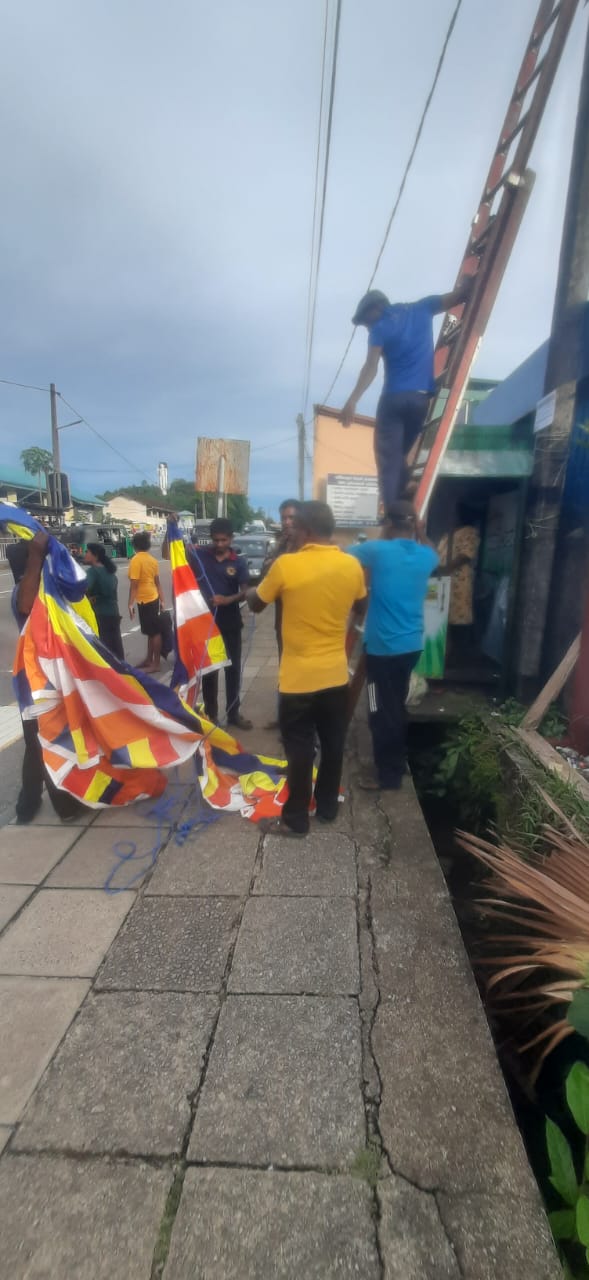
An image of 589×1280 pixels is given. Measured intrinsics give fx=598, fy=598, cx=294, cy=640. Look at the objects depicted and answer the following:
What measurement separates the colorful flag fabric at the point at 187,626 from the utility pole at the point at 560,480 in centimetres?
281

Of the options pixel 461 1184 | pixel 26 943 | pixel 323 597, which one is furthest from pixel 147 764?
pixel 461 1184

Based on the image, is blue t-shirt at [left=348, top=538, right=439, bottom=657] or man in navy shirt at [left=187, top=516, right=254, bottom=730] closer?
blue t-shirt at [left=348, top=538, right=439, bottom=657]

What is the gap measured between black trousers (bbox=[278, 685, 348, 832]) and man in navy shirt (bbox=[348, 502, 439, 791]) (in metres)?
0.56

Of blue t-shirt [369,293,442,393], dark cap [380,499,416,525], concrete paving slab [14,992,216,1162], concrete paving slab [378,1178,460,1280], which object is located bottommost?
concrete paving slab [14,992,216,1162]

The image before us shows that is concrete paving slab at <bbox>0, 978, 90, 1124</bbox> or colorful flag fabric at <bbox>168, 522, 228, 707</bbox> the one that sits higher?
colorful flag fabric at <bbox>168, 522, 228, 707</bbox>

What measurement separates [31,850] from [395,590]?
251 centimetres

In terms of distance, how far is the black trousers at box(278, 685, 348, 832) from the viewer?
3115 millimetres

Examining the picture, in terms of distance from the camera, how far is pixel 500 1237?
1417 millimetres

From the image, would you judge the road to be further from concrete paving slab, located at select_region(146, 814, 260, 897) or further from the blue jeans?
the blue jeans

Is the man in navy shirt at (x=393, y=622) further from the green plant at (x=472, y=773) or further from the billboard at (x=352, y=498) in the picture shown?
the billboard at (x=352, y=498)

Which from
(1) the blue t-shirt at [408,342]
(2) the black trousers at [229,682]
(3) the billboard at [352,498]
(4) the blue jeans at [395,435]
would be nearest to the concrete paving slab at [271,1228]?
(2) the black trousers at [229,682]

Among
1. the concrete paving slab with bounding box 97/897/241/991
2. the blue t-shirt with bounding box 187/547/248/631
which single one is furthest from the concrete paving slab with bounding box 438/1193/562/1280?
the blue t-shirt with bounding box 187/547/248/631

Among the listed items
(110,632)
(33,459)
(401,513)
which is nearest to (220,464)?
(110,632)

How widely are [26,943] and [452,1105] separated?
173cm
